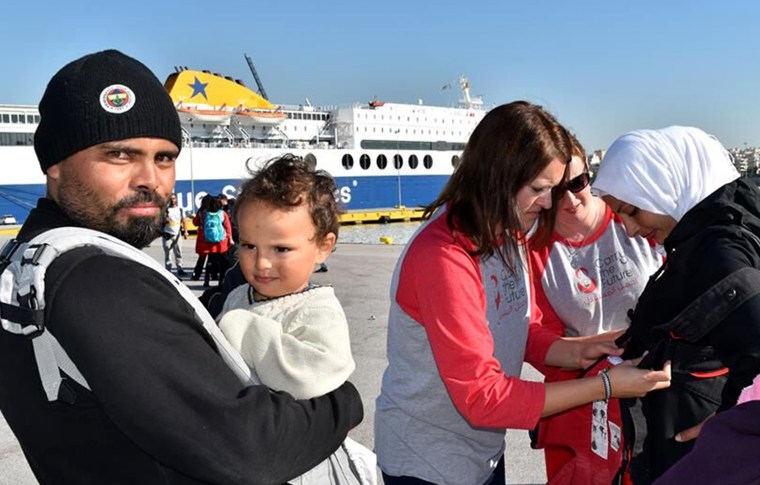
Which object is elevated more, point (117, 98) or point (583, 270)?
point (117, 98)

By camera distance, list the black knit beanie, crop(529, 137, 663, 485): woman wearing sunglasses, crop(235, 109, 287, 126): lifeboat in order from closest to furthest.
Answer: the black knit beanie
crop(529, 137, 663, 485): woman wearing sunglasses
crop(235, 109, 287, 126): lifeboat

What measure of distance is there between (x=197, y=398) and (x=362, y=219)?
32339 mm

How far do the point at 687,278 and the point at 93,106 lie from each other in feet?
4.51

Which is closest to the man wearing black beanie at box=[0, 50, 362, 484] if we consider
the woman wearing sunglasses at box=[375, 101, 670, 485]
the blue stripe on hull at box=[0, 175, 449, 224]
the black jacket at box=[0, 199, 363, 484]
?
the black jacket at box=[0, 199, 363, 484]

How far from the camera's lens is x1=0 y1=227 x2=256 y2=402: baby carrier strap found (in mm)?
994

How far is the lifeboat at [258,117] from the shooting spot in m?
36.0

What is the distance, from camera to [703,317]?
54.9 inches

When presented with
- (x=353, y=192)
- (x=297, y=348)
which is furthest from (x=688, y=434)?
(x=353, y=192)

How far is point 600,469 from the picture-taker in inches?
74.2

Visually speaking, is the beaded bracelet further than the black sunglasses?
No

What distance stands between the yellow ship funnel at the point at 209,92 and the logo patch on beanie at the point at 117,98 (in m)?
34.5

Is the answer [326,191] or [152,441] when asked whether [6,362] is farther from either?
[326,191]

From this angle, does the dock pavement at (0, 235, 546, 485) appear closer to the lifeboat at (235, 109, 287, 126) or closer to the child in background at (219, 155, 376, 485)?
the child in background at (219, 155, 376, 485)

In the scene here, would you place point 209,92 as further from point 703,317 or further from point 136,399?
point 136,399
